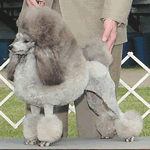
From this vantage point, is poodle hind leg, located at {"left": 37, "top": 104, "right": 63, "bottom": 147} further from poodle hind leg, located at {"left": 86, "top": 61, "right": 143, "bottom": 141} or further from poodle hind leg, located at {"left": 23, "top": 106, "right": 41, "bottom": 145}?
poodle hind leg, located at {"left": 86, "top": 61, "right": 143, "bottom": 141}

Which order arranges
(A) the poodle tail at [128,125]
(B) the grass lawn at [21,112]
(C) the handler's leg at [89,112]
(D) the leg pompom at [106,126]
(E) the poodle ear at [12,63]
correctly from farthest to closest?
(B) the grass lawn at [21,112], (C) the handler's leg at [89,112], (D) the leg pompom at [106,126], (A) the poodle tail at [128,125], (E) the poodle ear at [12,63]

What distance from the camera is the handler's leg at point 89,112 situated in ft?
5.62

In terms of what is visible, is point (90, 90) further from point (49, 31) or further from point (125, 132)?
point (49, 31)

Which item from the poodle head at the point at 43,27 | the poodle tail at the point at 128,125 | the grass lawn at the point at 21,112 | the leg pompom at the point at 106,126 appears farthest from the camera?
the grass lawn at the point at 21,112

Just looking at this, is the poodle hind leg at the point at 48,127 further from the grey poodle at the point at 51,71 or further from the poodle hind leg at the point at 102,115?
the poodle hind leg at the point at 102,115

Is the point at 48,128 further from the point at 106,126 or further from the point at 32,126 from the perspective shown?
the point at 106,126

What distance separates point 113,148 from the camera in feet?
4.35

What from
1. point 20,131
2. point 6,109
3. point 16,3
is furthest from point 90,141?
point 16,3

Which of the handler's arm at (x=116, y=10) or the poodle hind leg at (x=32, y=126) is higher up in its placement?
the handler's arm at (x=116, y=10)

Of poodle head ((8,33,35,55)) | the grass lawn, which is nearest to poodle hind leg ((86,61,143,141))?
poodle head ((8,33,35,55))

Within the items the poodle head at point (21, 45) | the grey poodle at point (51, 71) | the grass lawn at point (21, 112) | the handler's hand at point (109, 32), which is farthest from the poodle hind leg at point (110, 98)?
the grass lawn at point (21, 112)

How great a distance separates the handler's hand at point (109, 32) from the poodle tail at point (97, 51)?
4 cm

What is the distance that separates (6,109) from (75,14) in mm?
2441

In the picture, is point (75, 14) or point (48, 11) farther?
point (75, 14)
